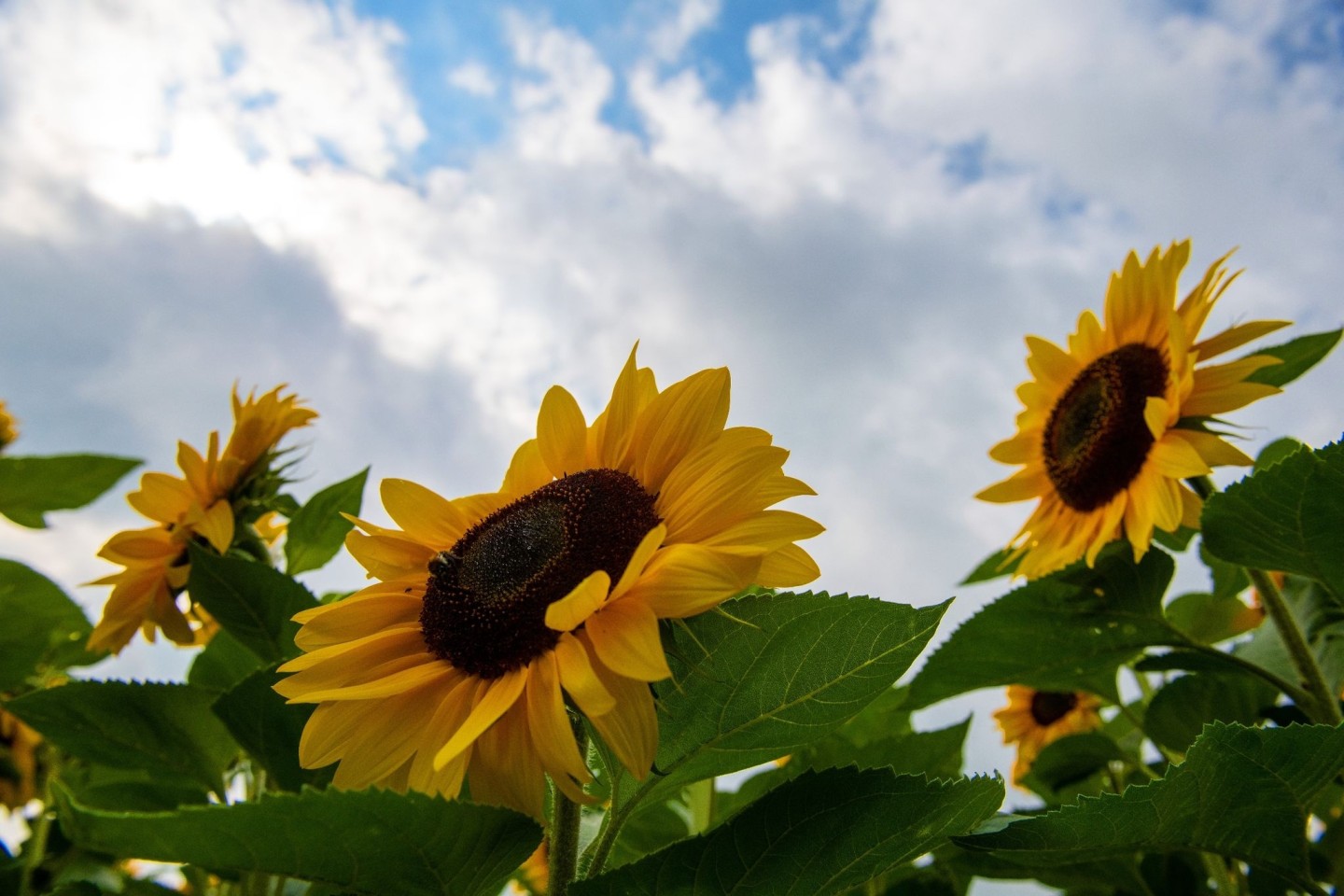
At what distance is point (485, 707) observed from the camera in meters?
1.06

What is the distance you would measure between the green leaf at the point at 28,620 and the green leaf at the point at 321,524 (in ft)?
2.61

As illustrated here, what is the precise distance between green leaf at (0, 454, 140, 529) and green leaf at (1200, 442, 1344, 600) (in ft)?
8.91

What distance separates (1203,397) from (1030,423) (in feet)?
1.74

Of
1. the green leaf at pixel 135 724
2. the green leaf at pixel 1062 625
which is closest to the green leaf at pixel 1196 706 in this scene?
the green leaf at pixel 1062 625

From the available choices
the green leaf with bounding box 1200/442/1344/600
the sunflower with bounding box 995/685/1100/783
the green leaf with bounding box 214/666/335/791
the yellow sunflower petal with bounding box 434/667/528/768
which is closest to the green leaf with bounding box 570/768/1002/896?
the yellow sunflower petal with bounding box 434/667/528/768

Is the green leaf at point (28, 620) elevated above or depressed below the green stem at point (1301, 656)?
above

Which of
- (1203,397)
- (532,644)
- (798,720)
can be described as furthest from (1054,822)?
(1203,397)

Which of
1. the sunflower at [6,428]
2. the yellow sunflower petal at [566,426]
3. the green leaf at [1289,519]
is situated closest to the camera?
the yellow sunflower petal at [566,426]

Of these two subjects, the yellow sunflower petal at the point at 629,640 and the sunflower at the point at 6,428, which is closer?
the yellow sunflower petal at the point at 629,640

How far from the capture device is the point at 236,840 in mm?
878

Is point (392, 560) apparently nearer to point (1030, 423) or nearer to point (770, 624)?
point (770, 624)

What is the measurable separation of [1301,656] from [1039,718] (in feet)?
7.16

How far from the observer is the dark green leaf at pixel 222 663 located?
2260mm

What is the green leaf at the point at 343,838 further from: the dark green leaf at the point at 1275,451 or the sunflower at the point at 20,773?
the sunflower at the point at 20,773
